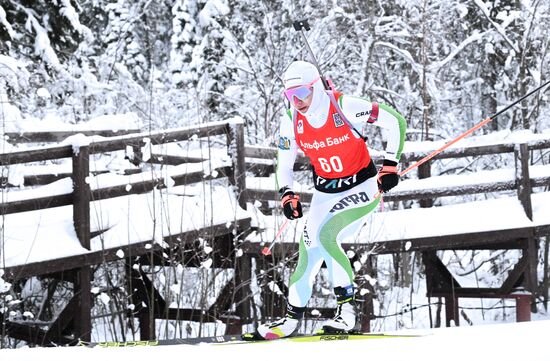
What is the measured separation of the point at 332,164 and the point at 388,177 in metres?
0.38

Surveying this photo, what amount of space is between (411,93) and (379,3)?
1940 millimetres

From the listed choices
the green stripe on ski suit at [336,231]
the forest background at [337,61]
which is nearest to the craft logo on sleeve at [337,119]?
the green stripe on ski suit at [336,231]

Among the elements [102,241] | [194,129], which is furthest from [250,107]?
[102,241]

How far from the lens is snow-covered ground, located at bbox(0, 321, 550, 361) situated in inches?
155

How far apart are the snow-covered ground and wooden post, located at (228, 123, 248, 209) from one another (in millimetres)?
4373

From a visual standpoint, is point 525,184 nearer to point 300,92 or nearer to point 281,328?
point 281,328

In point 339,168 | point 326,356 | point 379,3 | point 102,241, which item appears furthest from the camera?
point 379,3

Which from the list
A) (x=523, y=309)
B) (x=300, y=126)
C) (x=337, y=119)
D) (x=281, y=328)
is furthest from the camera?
(x=523, y=309)

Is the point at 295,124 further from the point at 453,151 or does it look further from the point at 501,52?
the point at 501,52

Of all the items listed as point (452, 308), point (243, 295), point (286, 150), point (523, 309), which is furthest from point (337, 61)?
point (286, 150)

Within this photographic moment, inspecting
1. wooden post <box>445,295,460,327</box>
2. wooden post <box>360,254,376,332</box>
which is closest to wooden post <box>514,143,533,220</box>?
wooden post <box>445,295,460,327</box>

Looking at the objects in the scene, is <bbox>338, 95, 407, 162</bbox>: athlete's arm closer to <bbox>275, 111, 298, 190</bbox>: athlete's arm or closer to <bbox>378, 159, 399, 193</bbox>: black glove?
<bbox>378, 159, 399, 193</bbox>: black glove

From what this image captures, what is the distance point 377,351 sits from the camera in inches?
160

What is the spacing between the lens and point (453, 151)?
10.1m
